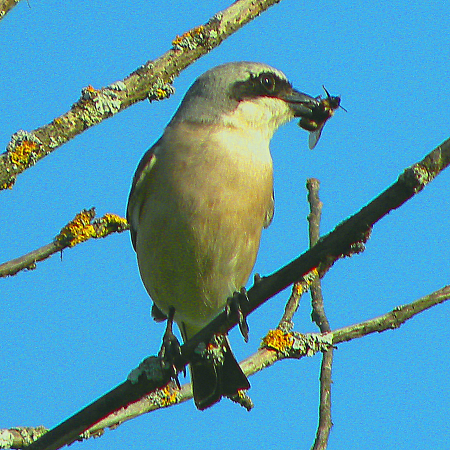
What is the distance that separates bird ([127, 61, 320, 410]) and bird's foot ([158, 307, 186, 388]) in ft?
0.64

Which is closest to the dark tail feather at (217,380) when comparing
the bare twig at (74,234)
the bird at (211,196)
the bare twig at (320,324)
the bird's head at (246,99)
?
the bird at (211,196)

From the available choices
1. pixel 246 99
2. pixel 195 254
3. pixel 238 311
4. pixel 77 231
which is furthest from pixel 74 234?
pixel 246 99

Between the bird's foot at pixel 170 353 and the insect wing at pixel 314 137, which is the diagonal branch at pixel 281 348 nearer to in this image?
the bird's foot at pixel 170 353

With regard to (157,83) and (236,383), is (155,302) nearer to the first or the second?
(236,383)

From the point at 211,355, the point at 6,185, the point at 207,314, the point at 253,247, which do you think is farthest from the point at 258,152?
the point at 6,185

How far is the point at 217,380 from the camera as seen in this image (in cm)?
451

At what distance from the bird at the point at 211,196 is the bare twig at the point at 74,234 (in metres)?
0.59

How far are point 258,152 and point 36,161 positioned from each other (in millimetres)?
1766

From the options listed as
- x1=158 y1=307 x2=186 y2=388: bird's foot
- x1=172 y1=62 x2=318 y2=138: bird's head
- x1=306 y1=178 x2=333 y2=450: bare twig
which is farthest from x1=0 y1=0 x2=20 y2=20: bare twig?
x1=306 y1=178 x2=333 y2=450: bare twig

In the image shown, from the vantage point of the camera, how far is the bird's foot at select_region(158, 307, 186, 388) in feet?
11.2

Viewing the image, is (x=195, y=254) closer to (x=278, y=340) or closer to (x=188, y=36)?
(x=278, y=340)

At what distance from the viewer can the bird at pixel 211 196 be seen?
440cm

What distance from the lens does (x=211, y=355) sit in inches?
144

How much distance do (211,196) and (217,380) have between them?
1.14m
